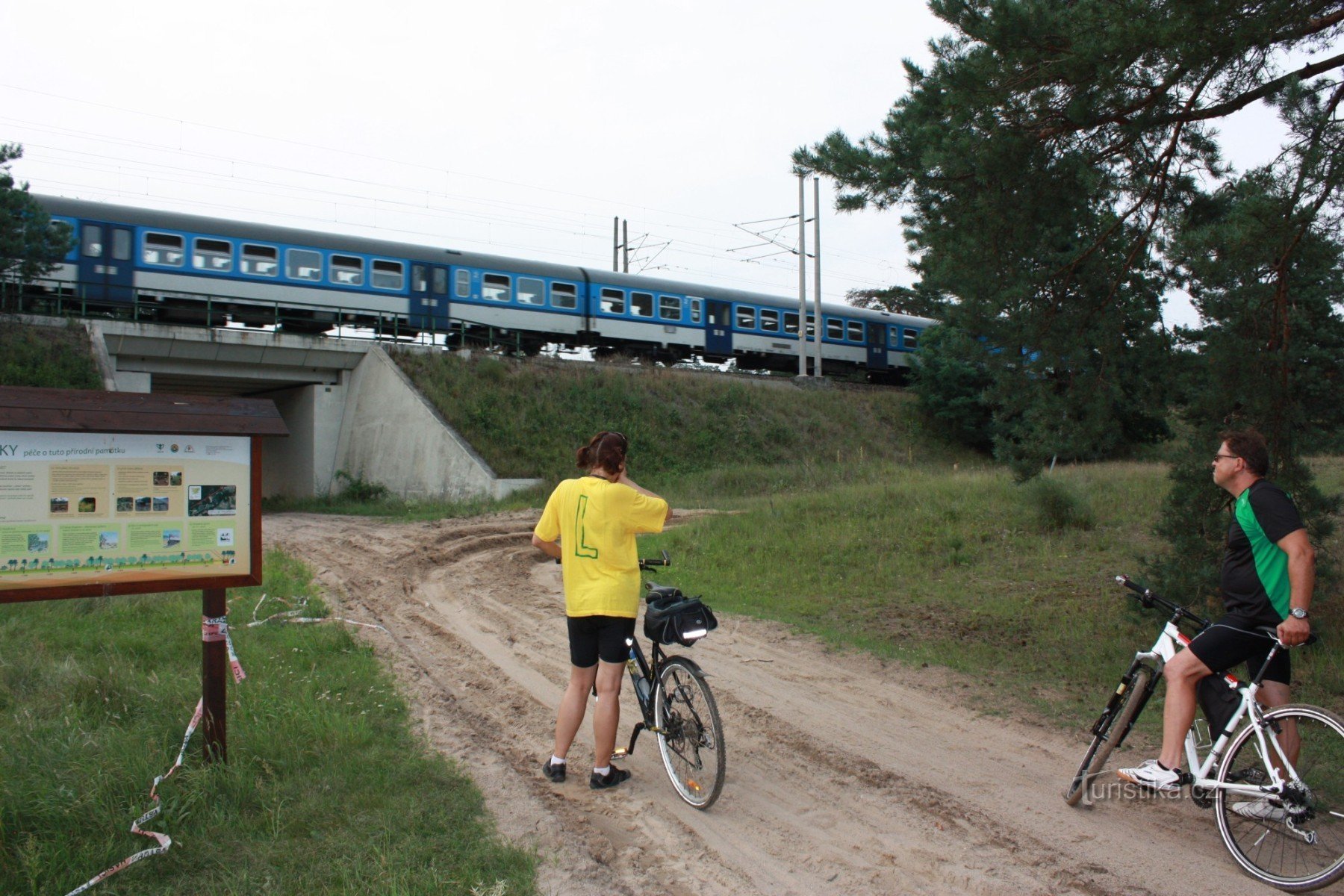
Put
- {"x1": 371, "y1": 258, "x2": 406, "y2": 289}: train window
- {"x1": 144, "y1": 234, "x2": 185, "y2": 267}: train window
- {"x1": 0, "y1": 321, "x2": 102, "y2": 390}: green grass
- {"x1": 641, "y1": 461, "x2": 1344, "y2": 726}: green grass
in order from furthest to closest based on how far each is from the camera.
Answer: {"x1": 371, "y1": 258, "x2": 406, "y2": 289}: train window, {"x1": 144, "y1": 234, "x2": 185, "y2": 267}: train window, {"x1": 0, "y1": 321, "x2": 102, "y2": 390}: green grass, {"x1": 641, "y1": 461, "x2": 1344, "y2": 726}: green grass

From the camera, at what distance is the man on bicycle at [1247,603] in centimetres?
387

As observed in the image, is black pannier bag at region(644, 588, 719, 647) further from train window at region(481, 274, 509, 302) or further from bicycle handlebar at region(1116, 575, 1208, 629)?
train window at region(481, 274, 509, 302)

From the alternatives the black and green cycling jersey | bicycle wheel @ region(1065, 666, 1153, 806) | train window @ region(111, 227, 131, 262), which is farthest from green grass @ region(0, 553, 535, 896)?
train window @ region(111, 227, 131, 262)

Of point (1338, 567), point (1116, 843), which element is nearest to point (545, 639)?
point (1116, 843)

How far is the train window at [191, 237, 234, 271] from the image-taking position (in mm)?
23109

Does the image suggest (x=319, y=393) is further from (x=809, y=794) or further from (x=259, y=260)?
(x=809, y=794)

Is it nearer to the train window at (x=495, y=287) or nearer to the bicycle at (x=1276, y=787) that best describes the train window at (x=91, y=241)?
the train window at (x=495, y=287)

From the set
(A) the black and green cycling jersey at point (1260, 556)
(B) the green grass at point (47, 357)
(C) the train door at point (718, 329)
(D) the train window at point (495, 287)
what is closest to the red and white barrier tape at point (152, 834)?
(A) the black and green cycling jersey at point (1260, 556)

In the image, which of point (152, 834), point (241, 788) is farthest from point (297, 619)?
point (152, 834)

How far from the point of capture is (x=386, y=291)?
84.9ft

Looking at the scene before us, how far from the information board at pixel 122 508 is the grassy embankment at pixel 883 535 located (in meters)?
5.12

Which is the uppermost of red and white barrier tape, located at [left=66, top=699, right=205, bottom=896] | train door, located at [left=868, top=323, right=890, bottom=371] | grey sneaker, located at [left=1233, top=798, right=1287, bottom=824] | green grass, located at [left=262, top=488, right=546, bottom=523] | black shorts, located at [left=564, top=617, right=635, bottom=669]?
train door, located at [left=868, top=323, right=890, bottom=371]

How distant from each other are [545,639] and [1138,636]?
522 cm

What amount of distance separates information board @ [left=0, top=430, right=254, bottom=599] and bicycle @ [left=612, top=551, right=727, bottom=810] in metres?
2.15
